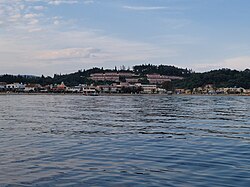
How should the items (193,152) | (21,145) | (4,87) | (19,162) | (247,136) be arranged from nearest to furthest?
1. (19,162)
2. (193,152)
3. (21,145)
4. (247,136)
5. (4,87)

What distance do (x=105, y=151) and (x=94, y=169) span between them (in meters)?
3.03

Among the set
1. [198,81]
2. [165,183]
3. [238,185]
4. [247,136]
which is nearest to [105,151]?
[165,183]

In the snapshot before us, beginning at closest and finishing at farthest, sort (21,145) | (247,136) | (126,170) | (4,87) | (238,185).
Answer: (238,185) < (126,170) < (21,145) < (247,136) < (4,87)

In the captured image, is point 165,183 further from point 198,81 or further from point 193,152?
point 198,81

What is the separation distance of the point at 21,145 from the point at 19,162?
11.8ft

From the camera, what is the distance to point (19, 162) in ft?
36.8

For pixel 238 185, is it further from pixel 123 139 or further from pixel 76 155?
pixel 123 139

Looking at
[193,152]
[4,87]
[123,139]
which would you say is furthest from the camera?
[4,87]

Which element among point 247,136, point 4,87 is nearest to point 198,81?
point 4,87

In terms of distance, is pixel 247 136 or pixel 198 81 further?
pixel 198 81

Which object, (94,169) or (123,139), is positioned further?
(123,139)

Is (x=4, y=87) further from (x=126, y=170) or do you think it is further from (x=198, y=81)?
(x=126, y=170)

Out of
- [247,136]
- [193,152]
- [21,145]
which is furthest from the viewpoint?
[247,136]

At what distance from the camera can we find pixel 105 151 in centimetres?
1347
